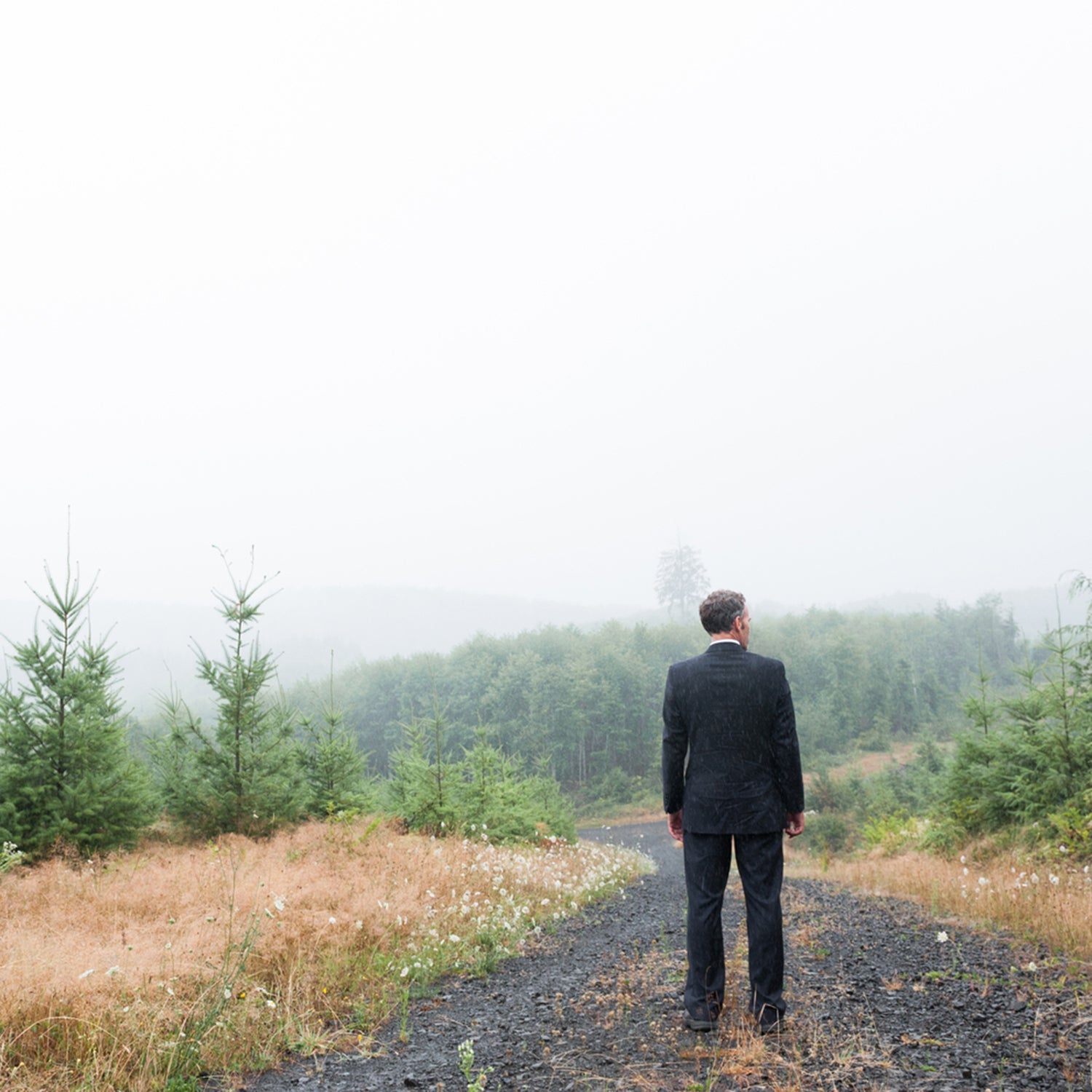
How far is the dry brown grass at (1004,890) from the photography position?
5.72m

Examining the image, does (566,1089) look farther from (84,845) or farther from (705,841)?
(84,845)

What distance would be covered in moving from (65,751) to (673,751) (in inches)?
338

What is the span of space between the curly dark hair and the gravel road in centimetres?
221

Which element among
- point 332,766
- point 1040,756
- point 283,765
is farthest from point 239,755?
point 1040,756

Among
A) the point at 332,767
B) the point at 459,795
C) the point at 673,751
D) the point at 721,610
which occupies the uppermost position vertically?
the point at 721,610

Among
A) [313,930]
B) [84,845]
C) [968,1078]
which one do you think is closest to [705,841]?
[968,1078]

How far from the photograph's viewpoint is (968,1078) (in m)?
3.14

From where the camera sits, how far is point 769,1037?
384 cm

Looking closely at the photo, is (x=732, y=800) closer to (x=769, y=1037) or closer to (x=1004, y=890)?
(x=769, y=1037)

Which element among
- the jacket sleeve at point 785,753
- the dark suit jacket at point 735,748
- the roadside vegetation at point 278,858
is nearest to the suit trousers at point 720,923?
the dark suit jacket at point 735,748

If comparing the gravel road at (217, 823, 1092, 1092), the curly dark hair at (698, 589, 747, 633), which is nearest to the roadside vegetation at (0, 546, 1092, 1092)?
the gravel road at (217, 823, 1092, 1092)

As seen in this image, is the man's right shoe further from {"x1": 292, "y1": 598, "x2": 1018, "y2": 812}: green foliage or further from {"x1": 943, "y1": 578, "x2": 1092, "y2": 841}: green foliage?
{"x1": 292, "y1": 598, "x2": 1018, "y2": 812}: green foliage

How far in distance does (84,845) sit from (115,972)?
20.8 ft

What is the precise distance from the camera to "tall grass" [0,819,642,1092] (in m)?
3.59
